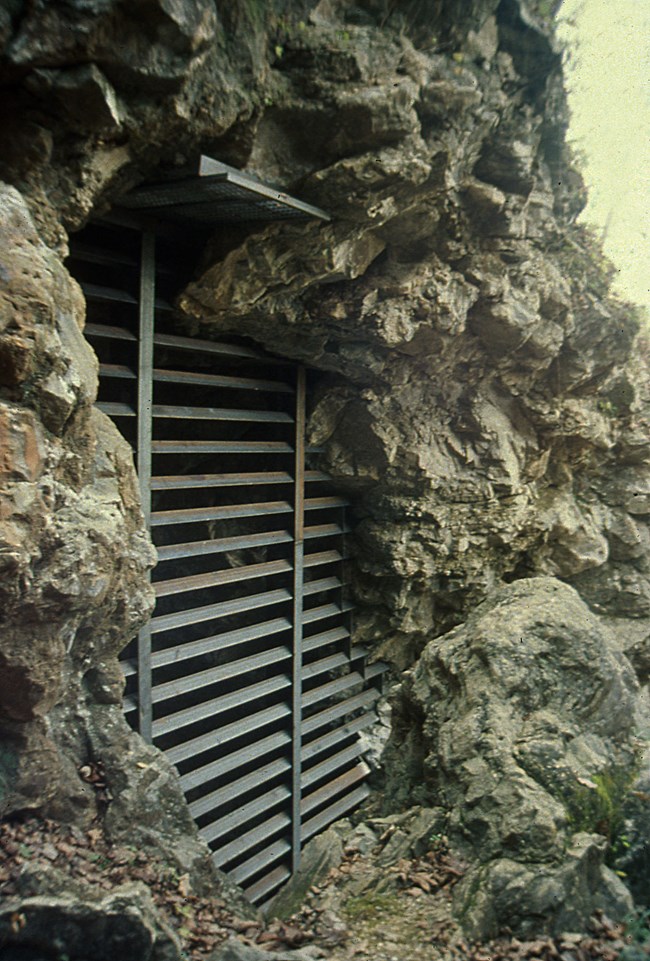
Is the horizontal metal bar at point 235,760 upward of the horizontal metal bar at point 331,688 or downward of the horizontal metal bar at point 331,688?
downward

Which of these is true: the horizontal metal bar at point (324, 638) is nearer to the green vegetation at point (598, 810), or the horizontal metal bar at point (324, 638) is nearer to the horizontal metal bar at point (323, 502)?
the horizontal metal bar at point (323, 502)

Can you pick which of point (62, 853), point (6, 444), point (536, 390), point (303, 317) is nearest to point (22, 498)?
point (6, 444)

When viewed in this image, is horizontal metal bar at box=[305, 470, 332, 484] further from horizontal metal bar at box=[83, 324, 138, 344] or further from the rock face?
horizontal metal bar at box=[83, 324, 138, 344]

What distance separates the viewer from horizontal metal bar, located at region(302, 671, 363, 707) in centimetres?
845

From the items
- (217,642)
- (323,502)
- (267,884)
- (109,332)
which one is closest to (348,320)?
(109,332)

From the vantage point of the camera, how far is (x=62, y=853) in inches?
158

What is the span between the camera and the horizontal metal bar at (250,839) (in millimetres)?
7105

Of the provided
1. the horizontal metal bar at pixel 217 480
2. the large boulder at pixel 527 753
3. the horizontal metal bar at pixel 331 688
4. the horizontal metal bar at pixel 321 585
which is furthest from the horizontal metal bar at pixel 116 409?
the horizontal metal bar at pixel 331 688

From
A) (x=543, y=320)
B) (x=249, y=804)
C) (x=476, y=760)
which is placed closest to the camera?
(x=476, y=760)

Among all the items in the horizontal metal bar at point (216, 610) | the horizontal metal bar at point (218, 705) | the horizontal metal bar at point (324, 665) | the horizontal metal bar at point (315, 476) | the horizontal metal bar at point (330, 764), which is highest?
the horizontal metal bar at point (315, 476)

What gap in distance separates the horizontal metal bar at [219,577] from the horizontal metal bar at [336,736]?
2294 millimetres

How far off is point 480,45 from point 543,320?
3.53 metres

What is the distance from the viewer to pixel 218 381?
7.04 meters

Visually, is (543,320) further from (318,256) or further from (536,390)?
(318,256)
